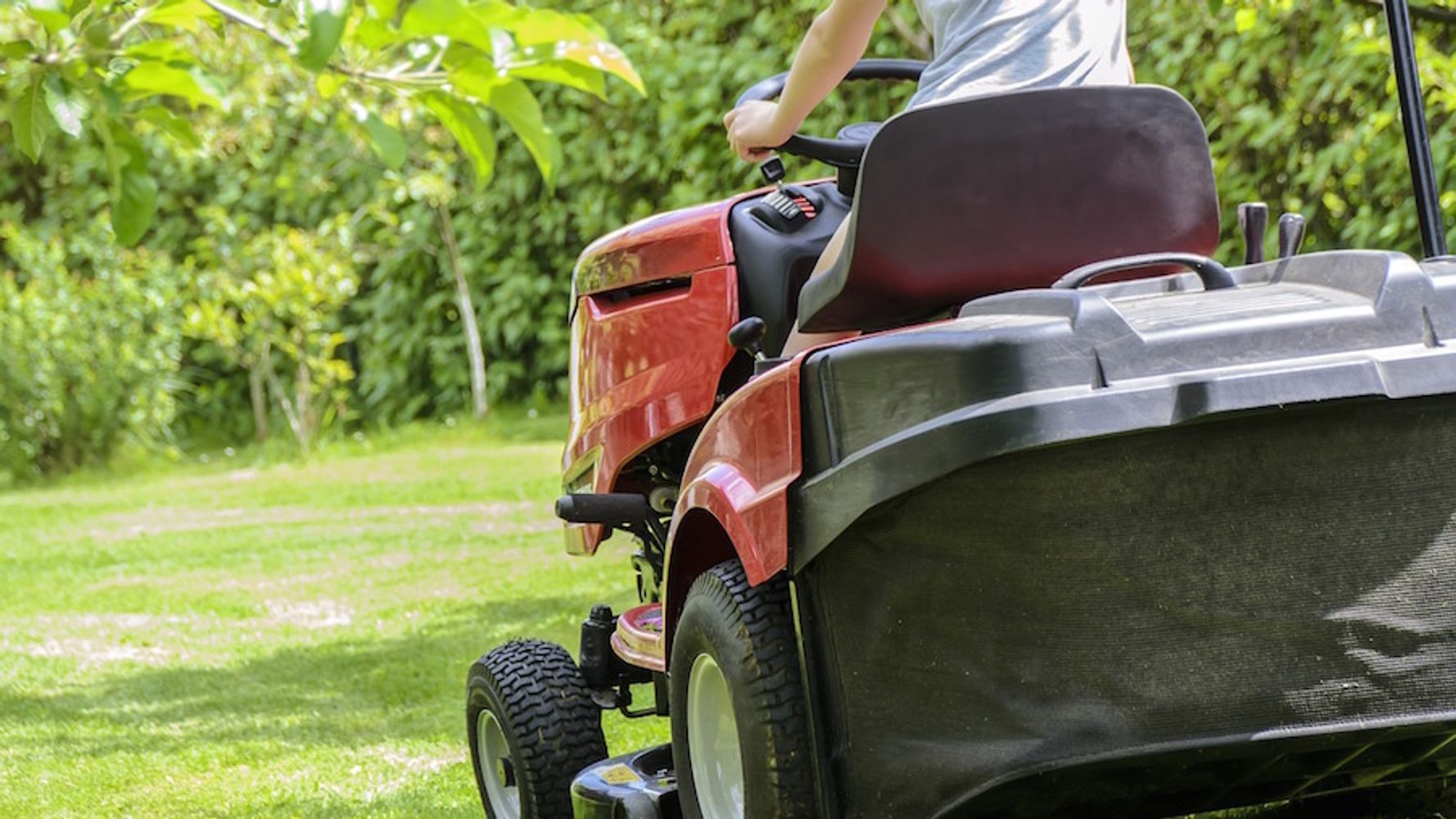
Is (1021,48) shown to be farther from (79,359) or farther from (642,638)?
(79,359)

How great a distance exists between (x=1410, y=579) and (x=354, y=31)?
1.63 m

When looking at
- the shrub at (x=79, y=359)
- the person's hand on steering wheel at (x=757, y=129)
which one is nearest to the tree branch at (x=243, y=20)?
the person's hand on steering wheel at (x=757, y=129)

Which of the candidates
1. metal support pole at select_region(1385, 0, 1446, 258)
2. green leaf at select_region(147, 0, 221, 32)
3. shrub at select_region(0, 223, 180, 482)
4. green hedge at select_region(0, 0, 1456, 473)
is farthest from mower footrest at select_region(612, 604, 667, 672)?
shrub at select_region(0, 223, 180, 482)

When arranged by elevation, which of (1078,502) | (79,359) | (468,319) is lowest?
(468,319)

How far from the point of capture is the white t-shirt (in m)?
2.58

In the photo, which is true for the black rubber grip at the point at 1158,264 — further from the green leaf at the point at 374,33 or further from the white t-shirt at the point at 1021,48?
the green leaf at the point at 374,33

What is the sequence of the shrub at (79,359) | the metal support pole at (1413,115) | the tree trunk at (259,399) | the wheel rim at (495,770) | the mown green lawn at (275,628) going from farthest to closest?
the tree trunk at (259,399)
the shrub at (79,359)
the mown green lawn at (275,628)
the wheel rim at (495,770)
the metal support pole at (1413,115)

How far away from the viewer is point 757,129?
2820mm

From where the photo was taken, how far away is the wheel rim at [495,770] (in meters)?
3.40

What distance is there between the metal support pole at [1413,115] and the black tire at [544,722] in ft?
4.86

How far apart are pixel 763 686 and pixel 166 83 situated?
1290 millimetres

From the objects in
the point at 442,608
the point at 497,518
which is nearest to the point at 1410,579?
the point at 442,608

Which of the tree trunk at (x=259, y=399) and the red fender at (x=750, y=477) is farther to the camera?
the tree trunk at (x=259, y=399)

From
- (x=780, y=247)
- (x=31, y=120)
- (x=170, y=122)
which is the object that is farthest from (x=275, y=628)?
(x=780, y=247)
